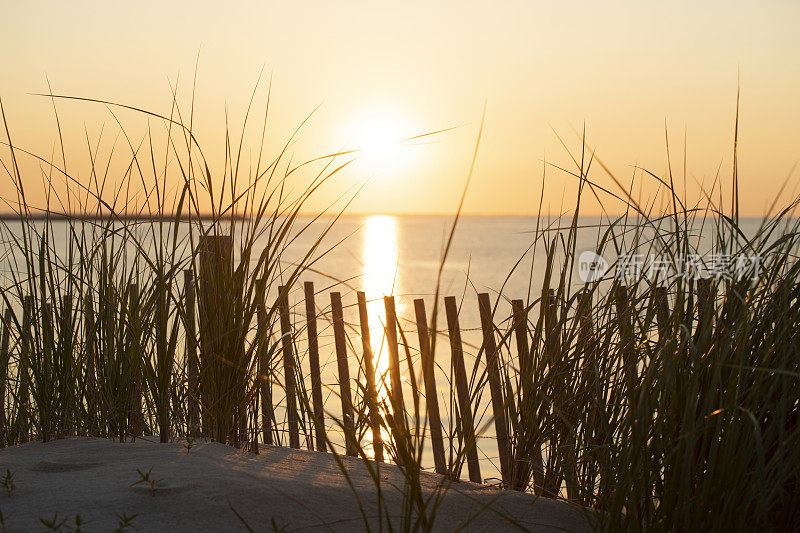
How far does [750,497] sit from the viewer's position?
4.32ft

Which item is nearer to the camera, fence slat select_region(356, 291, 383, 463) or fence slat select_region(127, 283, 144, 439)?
fence slat select_region(356, 291, 383, 463)

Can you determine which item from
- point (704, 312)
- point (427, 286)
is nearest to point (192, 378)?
point (704, 312)

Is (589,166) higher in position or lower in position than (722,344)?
higher

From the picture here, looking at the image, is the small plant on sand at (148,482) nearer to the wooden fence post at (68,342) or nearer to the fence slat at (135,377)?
the fence slat at (135,377)

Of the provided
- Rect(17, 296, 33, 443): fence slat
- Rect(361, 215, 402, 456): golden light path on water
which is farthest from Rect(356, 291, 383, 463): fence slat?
Rect(17, 296, 33, 443): fence slat

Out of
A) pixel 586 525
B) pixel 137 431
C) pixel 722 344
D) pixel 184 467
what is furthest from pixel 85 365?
pixel 722 344

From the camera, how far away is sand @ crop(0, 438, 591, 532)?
1494mm

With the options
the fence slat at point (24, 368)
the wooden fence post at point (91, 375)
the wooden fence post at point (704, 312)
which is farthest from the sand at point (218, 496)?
the wooden fence post at point (704, 312)

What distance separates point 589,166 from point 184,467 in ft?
4.85

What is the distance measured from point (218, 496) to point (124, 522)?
21 centimetres

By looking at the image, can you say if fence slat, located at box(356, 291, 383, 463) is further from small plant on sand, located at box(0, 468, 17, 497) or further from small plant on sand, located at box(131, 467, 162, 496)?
small plant on sand, located at box(0, 468, 17, 497)

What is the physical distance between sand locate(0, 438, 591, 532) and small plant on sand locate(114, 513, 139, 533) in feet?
0.05

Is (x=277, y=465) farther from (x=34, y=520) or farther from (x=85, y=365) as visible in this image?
(x=85, y=365)

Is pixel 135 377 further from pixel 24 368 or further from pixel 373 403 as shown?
pixel 373 403
